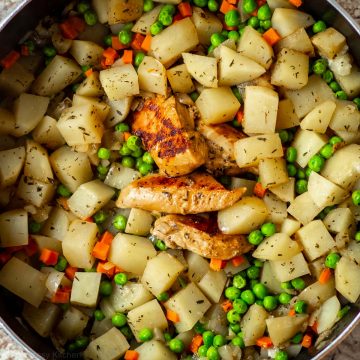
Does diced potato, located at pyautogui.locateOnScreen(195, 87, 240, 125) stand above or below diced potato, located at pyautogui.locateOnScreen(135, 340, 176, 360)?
above

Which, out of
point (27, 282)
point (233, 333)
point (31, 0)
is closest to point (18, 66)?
point (31, 0)

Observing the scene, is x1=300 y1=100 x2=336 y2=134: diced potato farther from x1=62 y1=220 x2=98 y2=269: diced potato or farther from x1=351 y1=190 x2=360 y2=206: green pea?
x1=62 y1=220 x2=98 y2=269: diced potato

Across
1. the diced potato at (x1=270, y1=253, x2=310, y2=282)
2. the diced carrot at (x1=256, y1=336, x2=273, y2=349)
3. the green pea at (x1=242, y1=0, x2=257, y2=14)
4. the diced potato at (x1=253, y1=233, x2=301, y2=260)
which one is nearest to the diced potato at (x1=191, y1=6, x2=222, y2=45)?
the green pea at (x1=242, y1=0, x2=257, y2=14)

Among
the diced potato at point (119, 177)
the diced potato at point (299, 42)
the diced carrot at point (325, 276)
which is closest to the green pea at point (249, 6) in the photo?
the diced potato at point (299, 42)

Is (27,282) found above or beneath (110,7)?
beneath

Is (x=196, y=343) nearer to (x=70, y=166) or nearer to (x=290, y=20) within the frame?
(x=70, y=166)

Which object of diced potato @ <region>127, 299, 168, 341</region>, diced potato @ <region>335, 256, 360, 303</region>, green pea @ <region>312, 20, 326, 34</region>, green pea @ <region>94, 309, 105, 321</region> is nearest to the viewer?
diced potato @ <region>335, 256, 360, 303</region>

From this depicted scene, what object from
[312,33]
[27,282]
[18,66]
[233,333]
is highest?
[18,66]

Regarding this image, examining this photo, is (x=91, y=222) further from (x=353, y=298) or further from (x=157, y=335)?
(x=353, y=298)
